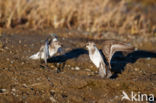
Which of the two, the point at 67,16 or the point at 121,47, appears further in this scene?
the point at 67,16

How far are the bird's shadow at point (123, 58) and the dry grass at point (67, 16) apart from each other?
2.19 m

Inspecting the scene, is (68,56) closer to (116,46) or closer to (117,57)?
(117,57)

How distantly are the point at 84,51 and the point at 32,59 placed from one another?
163 cm

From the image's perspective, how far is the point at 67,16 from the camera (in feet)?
33.4

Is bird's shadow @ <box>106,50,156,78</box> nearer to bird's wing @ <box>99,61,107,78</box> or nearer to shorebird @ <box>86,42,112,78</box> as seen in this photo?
bird's wing @ <box>99,61,107,78</box>

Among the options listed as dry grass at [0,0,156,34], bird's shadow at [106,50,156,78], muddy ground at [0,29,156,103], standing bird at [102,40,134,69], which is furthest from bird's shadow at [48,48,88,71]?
Result: dry grass at [0,0,156,34]

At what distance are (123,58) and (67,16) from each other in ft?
11.1

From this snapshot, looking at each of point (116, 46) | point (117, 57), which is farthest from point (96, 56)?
point (117, 57)

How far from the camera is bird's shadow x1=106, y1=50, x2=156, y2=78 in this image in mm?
6508

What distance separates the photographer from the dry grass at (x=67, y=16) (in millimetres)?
9306

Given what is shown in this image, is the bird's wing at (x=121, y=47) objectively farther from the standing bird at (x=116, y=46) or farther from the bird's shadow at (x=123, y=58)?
the bird's shadow at (x=123, y=58)

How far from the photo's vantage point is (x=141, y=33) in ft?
34.7

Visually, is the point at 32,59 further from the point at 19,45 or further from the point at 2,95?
the point at 2,95

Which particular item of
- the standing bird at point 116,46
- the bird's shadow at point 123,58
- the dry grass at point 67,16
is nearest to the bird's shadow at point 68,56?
the bird's shadow at point 123,58
